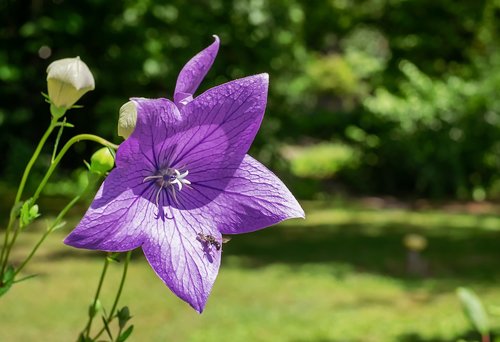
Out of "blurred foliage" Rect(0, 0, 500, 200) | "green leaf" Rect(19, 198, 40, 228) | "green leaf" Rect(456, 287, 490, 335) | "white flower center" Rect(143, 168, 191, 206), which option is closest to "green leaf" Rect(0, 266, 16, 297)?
"green leaf" Rect(19, 198, 40, 228)

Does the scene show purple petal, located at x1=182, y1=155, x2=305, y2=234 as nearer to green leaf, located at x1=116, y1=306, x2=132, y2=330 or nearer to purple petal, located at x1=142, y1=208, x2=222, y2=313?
purple petal, located at x1=142, y1=208, x2=222, y2=313

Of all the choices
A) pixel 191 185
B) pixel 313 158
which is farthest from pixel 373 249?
pixel 191 185

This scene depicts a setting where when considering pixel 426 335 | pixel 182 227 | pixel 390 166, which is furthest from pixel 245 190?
pixel 390 166

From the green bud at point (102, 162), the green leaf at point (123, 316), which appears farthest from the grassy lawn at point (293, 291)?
the green bud at point (102, 162)

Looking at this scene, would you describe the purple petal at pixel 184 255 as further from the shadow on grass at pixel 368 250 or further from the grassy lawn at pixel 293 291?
the shadow on grass at pixel 368 250

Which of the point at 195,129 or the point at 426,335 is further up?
the point at 195,129

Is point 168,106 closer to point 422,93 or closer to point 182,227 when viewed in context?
point 182,227
